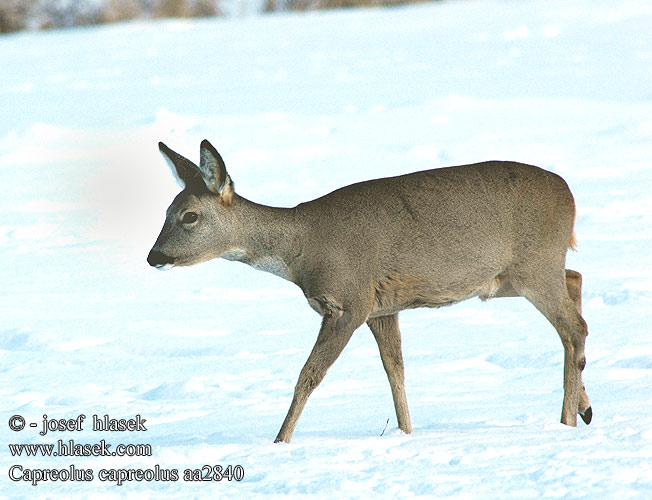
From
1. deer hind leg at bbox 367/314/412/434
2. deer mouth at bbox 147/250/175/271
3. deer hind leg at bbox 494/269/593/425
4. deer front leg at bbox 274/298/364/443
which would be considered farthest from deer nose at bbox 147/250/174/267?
deer hind leg at bbox 494/269/593/425

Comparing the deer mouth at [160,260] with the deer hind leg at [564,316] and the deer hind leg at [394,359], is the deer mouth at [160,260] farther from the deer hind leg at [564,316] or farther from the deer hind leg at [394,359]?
the deer hind leg at [564,316]

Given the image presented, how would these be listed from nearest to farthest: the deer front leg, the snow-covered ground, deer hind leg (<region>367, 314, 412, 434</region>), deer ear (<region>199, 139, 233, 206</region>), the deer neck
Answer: the snow-covered ground
the deer front leg
deer ear (<region>199, 139, 233, 206</region>)
the deer neck
deer hind leg (<region>367, 314, 412, 434</region>)

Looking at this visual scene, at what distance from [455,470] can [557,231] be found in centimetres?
176

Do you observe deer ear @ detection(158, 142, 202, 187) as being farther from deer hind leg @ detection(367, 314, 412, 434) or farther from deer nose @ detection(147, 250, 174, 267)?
deer hind leg @ detection(367, 314, 412, 434)

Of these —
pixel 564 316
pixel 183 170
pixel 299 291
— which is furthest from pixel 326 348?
pixel 299 291

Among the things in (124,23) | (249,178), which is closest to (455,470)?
(249,178)

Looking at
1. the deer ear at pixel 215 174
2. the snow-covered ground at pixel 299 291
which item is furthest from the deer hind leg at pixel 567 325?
the deer ear at pixel 215 174

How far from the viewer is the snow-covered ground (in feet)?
15.9

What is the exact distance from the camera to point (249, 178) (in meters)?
12.0

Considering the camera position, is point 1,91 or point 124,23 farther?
point 124,23

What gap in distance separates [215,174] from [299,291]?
3.54m

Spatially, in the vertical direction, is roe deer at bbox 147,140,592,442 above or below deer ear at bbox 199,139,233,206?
below

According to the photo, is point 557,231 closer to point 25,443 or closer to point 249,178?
point 25,443

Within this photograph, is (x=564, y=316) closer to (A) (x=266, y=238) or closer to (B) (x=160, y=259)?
(A) (x=266, y=238)
